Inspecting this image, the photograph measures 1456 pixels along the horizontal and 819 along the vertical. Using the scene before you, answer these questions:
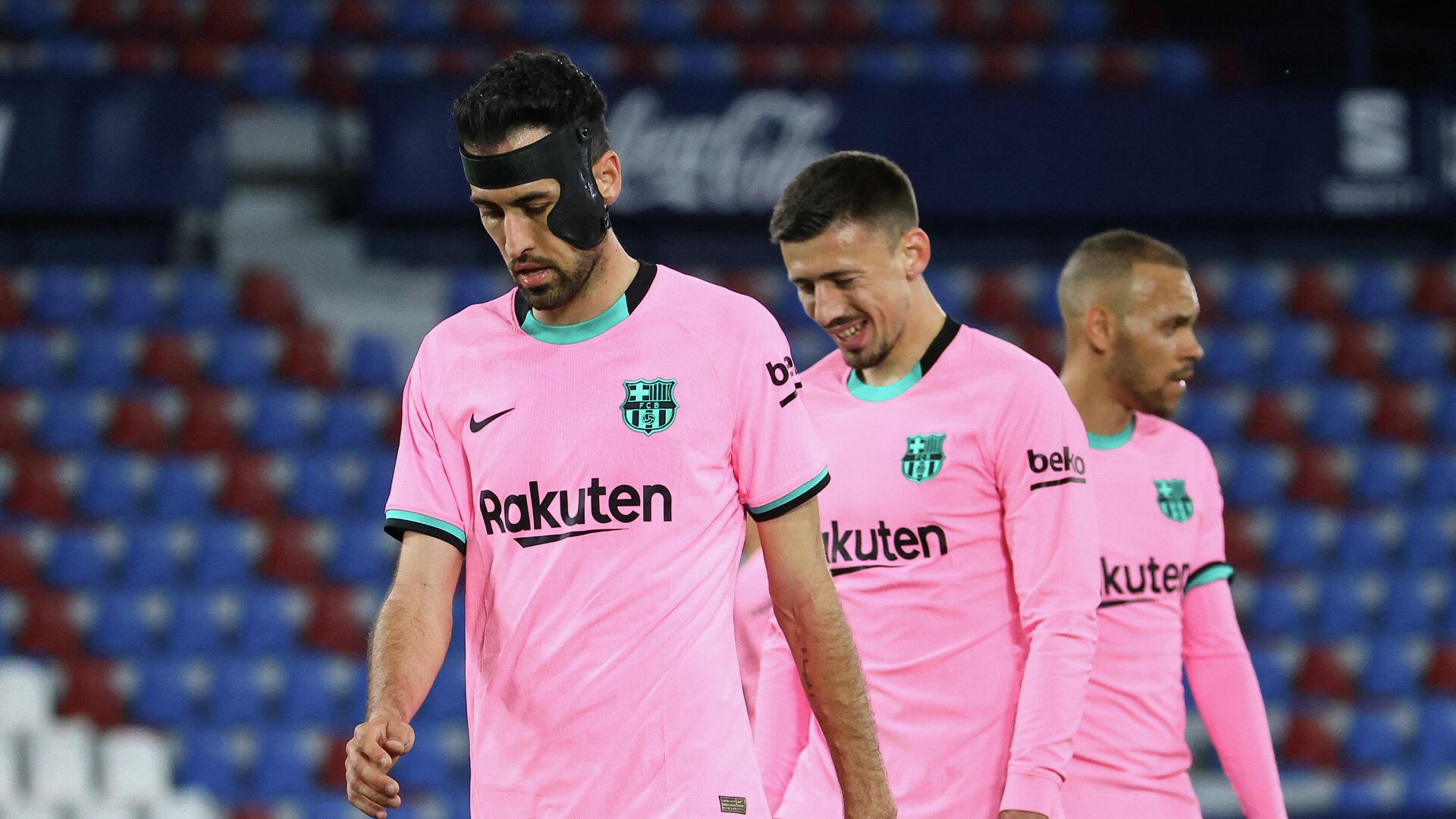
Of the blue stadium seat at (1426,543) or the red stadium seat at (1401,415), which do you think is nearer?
the blue stadium seat at (1426,543)

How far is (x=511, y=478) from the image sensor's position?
2275mm

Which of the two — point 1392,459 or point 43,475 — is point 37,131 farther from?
point 1392,459

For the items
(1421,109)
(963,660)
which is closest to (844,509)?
(963,660)

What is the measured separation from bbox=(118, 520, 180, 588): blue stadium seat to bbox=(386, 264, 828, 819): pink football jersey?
252 inches

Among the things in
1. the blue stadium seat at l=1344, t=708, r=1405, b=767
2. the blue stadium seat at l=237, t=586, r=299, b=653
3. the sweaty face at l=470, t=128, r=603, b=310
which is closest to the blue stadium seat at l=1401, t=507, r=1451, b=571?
the blue stadium seat at l=1344, t=708, r=1405, b=767

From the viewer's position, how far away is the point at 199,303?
940 centimetres

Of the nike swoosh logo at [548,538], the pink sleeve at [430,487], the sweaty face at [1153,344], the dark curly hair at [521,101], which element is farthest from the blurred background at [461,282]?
the dark curly hair at [521,101]

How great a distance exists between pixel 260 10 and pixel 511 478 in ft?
30.5

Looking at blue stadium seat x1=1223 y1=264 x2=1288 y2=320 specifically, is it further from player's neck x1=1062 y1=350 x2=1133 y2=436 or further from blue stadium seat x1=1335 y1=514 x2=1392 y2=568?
player's neck x1=1062 y1=350 x2=1133 y2=436

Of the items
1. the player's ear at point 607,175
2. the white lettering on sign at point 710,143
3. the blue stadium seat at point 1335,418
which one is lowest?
the player's ear at point 607,175

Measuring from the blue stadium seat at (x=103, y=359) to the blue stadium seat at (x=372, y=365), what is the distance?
3.82ft

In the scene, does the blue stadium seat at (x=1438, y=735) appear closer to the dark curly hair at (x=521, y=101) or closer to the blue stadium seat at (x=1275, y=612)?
the blue stadium seat at (x=1275, y=612)

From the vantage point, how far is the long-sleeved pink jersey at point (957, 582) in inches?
109

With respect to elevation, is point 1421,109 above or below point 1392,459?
above
